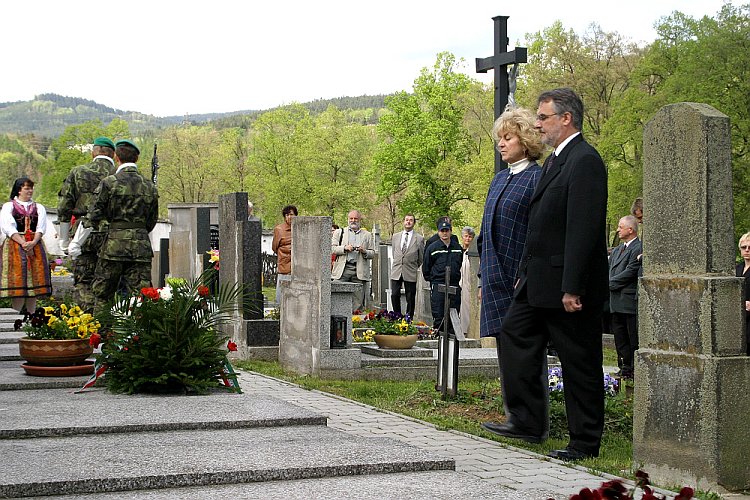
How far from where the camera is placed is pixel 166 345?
7.59 meters

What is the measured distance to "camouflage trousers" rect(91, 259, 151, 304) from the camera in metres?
10.7

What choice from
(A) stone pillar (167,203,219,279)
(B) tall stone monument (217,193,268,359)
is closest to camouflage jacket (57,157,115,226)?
(B) tall stone monument (217,193,268,359)

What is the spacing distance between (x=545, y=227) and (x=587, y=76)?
38774 millimetres

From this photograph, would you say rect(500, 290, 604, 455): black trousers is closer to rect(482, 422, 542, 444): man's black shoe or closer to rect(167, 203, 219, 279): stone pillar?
rect(482, 422, 542, 444): man's black shoe

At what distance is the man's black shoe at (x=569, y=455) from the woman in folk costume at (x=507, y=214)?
1.00 meters

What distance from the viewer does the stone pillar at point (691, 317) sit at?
5.75m

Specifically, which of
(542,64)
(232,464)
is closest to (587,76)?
(542,64)

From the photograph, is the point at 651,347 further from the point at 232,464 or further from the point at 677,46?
the point at 677,46

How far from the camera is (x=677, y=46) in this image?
40.4 metres

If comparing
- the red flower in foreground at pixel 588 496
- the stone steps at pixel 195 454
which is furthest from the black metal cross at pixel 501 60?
the red flower in foreground at pixel 588 496

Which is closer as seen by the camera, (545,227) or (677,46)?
(545,227)

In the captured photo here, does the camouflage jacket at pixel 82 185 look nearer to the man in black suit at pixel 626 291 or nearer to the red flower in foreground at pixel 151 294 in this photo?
the red flower in foreground at pixel 151 294

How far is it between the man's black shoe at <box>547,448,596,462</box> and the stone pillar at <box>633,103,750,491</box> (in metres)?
0.52

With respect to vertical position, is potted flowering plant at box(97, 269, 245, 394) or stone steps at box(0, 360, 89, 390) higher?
potted flowering plant at box(97, 269, 245, 394)
